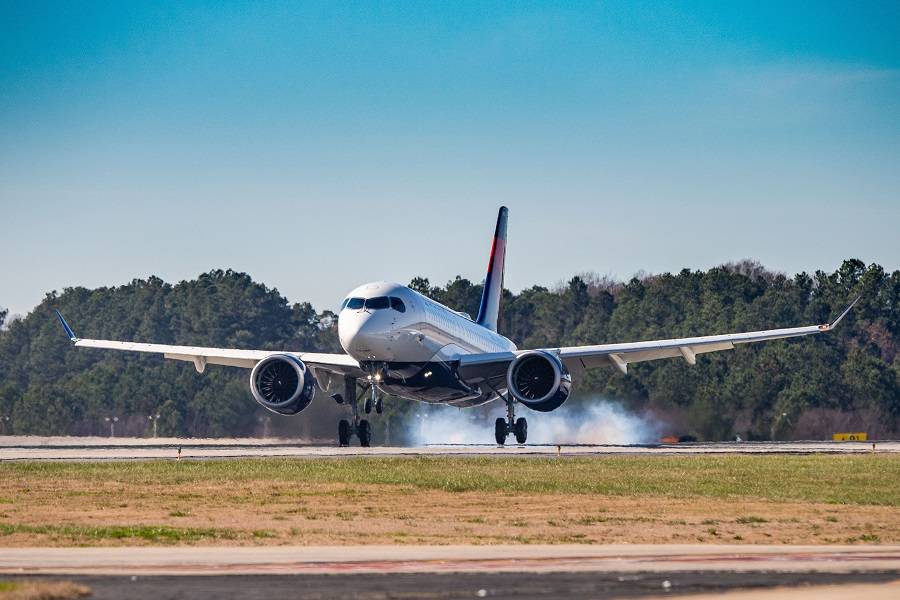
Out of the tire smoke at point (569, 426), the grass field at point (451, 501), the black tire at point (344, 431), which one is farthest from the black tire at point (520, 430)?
the grass field at point (451, 501)

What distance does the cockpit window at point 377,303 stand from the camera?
56.5m

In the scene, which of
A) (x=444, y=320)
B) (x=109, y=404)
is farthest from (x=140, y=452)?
(x=109, y=404)

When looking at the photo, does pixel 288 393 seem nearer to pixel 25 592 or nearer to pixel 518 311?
pixel 25 592

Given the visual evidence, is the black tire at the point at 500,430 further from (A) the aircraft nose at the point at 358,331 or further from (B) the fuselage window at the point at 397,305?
(A) the aircraft nose at the point at 358,331

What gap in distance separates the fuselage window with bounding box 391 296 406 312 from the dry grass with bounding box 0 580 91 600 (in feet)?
131

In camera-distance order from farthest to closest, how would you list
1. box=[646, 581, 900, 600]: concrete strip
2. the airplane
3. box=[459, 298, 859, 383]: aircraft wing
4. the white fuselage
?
box=[459, 298, 859, 383]: aircraft wing
the airplane
the white fuselage
box=[646, 581, 900, 600]: concrete strip

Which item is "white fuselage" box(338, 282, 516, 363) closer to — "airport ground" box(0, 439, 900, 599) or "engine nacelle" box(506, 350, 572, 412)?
"engine nacelle" box(506, 350, 572, 412)

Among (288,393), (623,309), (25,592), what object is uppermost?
(623,309)

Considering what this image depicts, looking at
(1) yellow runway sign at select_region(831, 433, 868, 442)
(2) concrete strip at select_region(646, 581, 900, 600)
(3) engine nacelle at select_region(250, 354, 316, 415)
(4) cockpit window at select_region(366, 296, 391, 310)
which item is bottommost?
(2) concrete strip at select_region(646, 581, 900, 600)

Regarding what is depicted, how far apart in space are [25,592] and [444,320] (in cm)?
4473

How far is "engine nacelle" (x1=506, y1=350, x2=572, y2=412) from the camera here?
5869 cm

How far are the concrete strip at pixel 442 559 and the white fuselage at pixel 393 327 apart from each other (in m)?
33.3

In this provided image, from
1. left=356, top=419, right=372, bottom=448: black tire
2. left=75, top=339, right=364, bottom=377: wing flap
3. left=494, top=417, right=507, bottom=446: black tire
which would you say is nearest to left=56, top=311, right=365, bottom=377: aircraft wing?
left=75, top=339, right=364, bottom=377: wing flap

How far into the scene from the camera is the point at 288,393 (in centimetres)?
5900
